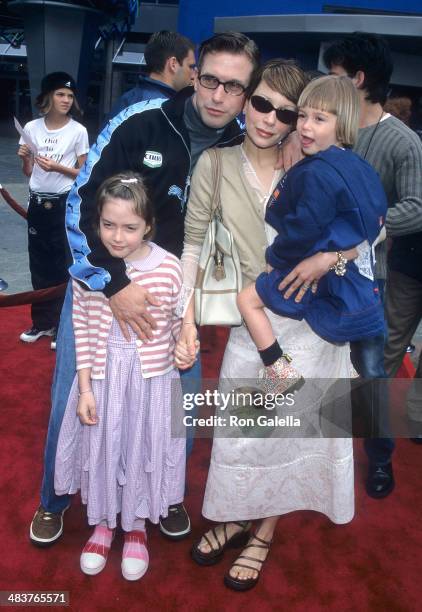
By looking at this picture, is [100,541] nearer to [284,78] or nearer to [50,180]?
[284,78]

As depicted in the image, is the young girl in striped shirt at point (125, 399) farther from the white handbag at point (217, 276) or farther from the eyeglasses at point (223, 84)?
the eyeglasses at point (223, 84)

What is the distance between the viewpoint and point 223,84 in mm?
2078

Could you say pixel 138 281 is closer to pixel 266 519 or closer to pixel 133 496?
pixel 133 496

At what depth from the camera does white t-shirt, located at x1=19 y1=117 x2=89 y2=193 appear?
4242 mm

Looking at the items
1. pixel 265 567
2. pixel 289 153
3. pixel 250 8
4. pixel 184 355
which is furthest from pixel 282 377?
pixel 250 8

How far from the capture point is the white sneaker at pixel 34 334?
4.45m

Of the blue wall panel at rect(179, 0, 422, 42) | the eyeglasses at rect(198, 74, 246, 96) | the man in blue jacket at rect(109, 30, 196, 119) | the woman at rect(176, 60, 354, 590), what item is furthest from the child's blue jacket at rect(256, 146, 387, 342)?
the blue wall panel at rect(179, 0, 422, 42)

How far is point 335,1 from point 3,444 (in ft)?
44.0

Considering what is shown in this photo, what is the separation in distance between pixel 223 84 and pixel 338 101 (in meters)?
0.43

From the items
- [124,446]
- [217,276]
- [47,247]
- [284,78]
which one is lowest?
[124,446]

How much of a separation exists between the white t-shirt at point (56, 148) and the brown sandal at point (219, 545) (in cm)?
276

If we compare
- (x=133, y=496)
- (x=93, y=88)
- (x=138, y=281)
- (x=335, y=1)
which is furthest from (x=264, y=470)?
(x=93, y=88)

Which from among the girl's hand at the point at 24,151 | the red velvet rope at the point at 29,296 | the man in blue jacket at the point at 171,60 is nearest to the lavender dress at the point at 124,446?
the red velvet rope at the point at 29,296

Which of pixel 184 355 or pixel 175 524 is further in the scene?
pixel 175 524
